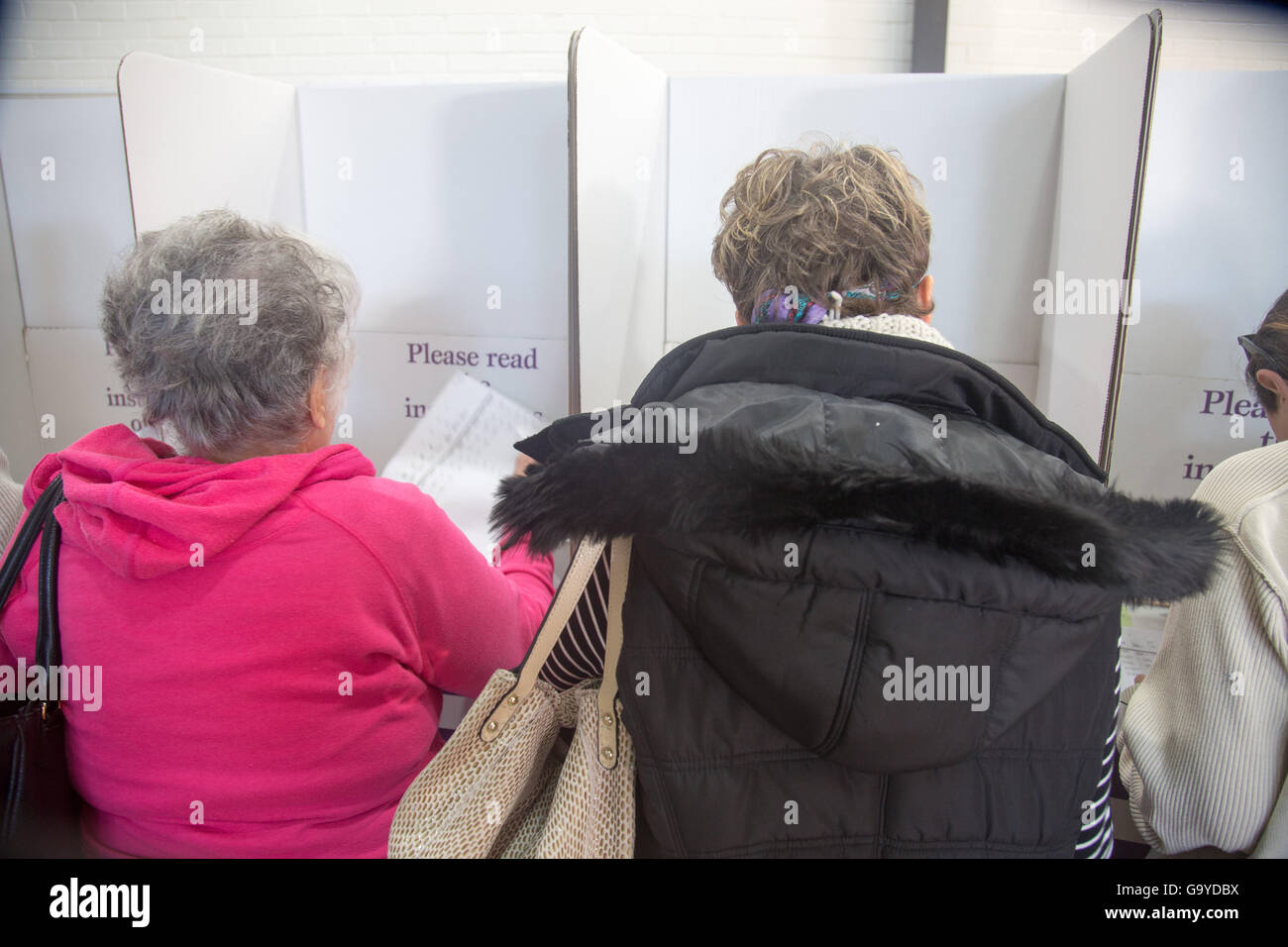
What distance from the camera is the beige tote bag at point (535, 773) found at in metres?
0.72

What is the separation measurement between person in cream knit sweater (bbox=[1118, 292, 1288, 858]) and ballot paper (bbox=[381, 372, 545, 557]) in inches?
45.9

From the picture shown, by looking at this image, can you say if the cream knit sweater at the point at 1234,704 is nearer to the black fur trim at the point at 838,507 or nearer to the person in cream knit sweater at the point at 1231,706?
the person in cream knit sweater at the point at 1231,706

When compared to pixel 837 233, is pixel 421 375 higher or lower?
lower

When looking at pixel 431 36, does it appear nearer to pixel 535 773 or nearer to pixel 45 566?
pixel 45 566

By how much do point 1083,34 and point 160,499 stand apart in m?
3.01

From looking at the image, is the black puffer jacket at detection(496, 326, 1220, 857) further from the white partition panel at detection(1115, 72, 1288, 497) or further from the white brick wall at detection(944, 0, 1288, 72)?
the white brick wall at detection(944, 0, 1288, 72)

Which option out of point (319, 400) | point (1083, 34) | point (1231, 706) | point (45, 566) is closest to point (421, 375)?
point (319, 400)

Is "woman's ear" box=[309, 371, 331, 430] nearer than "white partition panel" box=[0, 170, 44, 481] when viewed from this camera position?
Yes

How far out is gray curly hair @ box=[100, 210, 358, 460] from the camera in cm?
87

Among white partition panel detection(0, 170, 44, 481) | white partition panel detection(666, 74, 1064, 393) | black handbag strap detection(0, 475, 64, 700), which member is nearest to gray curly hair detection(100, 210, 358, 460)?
black handbag strap detection(0, 475, 64, 700)

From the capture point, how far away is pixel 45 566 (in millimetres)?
837

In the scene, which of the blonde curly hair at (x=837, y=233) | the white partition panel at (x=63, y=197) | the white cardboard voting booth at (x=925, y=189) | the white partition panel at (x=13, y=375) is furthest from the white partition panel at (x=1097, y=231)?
the white partition panel at (x=13, y=375)

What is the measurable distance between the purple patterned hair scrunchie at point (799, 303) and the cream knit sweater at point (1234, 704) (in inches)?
19.7
